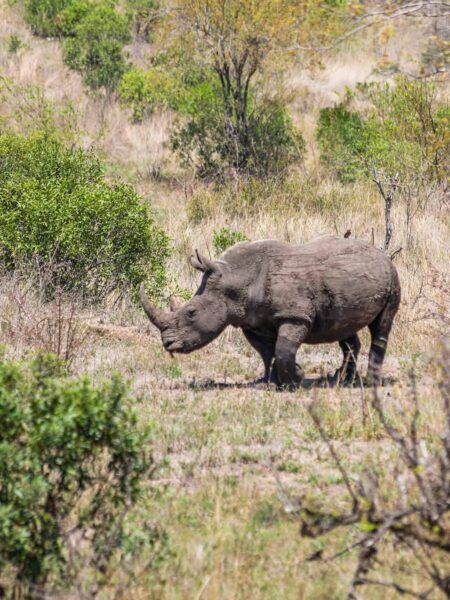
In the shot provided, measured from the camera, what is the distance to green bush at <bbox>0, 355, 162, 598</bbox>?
16.5ft

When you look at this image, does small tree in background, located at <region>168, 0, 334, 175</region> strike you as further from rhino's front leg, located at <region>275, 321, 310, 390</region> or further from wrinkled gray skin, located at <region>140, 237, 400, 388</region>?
rhino's front leg, located at <region>275, 321, 310, 390</region>

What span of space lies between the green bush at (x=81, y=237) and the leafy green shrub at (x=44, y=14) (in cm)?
1761

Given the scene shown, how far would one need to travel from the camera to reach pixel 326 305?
9.45 m

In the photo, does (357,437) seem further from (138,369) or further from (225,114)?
(225,114)

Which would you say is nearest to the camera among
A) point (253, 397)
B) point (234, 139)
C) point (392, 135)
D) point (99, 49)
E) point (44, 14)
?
point (253, 397)

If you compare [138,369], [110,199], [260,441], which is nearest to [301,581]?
[260,441]

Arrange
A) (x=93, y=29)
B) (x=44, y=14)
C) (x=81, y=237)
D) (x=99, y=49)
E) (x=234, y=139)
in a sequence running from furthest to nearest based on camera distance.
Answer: (x=44, y=14) → (x=93, y=29) → (x=99, y=49) → (x=234, y=139) → (x=81, y=237)

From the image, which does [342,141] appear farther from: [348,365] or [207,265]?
[207,265]

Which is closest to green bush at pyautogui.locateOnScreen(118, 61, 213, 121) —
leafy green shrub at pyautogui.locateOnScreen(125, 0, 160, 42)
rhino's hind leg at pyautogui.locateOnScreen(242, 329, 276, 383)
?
leafy green shrub at pyautogui.locateOnScreen(125, 0, 160, 42)

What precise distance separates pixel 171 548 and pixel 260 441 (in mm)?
2317

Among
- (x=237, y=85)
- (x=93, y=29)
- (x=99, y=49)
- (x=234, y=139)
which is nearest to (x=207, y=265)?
(x=234, y=139)

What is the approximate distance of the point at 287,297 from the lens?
9.38 meters

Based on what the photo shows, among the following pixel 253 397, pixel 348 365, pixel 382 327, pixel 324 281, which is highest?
pixel 324 281

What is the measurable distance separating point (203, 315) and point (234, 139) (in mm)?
12232
